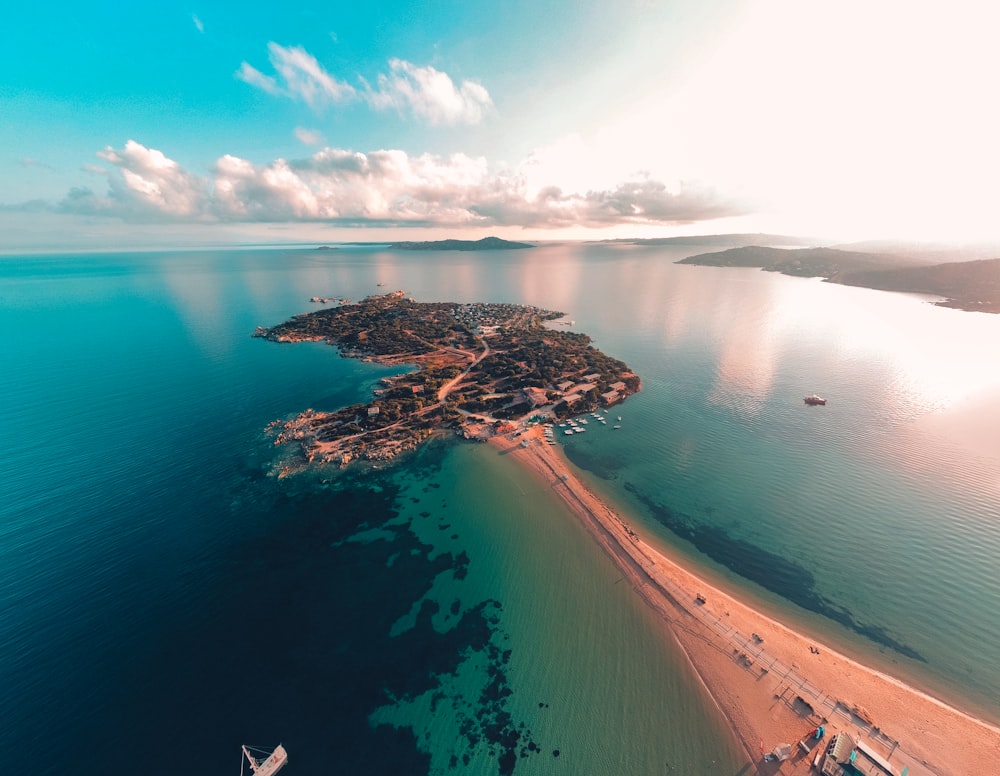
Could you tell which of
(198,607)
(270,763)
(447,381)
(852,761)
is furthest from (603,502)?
(447,381)

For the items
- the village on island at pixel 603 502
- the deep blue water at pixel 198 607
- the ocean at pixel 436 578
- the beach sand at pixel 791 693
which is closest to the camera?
the beach sand at pixel 791 693

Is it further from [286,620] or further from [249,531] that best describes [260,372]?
[286,620]

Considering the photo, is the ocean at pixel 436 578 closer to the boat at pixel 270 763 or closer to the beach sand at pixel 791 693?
the boat at pixel 270 763

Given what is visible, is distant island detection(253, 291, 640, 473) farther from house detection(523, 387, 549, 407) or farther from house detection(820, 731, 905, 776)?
house detection(820, 731, 905, 776)

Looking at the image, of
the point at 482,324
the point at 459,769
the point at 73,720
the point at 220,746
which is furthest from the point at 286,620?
the point at 482,324

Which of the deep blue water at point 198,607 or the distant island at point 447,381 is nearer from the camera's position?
the deep blue water at point 198,607

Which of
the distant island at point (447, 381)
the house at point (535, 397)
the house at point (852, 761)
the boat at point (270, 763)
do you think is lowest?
the distant island at point (447, 381)

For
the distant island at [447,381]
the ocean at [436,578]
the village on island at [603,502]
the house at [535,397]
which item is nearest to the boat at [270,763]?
the ocean at [436,578]
